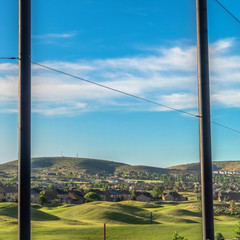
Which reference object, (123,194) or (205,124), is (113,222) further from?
(205,124)

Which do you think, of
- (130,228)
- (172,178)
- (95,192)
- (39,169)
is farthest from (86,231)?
(39,169)

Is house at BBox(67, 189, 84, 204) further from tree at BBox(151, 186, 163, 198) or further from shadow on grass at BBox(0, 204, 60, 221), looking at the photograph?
tree at BBox(151, 186, 163, 198)

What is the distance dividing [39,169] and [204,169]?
109032mm

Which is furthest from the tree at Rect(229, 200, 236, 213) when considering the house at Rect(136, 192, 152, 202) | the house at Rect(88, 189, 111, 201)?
the house at Rect(88, 189, 111, 201)

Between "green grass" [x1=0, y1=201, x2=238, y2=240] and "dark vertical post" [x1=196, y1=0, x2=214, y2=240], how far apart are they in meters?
26.7

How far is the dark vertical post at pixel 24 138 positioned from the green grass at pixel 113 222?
1225 inches

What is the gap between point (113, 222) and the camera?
54.8 m

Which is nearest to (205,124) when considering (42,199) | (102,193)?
(42,199)

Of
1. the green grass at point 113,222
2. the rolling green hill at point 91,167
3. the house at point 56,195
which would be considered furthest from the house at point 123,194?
the rolling green hill at point 91,167

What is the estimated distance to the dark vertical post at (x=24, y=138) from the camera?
6926mm

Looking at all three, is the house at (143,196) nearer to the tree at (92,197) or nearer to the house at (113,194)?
the house at (113,194)

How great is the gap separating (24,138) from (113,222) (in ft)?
163

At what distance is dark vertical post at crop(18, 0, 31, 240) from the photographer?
6926mm

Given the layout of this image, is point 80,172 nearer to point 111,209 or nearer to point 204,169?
point 111,209
